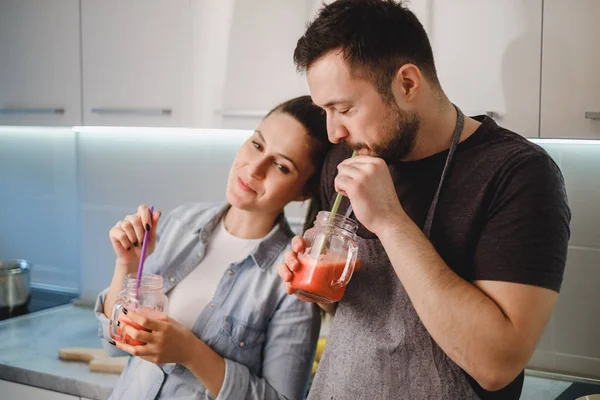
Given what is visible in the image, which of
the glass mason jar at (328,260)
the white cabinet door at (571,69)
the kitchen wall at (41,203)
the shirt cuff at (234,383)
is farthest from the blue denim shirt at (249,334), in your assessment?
the kitchen wall at (41,203)

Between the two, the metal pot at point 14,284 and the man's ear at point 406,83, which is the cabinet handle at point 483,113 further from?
the metal pot at point 14,284

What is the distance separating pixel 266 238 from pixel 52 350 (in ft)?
3.73

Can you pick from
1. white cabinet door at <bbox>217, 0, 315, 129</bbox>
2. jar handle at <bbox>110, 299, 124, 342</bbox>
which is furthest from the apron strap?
white cabinet door at <bbox>217, 0, 315, 129</bbox>

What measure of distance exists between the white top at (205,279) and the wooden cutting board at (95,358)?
2.14 feet

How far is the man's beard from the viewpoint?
1226 millimetres

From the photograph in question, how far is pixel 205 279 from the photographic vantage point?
160 centimetres

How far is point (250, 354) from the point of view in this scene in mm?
1531

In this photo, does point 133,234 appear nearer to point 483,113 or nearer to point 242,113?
point 242,113

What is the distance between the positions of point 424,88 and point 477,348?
1.44 feet

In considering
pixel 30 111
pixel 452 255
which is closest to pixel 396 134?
pixel 452 255

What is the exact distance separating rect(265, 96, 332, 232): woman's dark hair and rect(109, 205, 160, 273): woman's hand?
12.7 inches

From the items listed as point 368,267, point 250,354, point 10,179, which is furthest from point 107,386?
point 10,179

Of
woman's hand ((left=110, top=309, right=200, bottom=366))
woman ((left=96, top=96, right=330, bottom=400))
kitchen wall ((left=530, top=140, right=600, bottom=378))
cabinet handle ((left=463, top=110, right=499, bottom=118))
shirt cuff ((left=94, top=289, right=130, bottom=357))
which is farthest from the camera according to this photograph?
kitchen wall ((left=530, top=140, right=600, bottom=378))

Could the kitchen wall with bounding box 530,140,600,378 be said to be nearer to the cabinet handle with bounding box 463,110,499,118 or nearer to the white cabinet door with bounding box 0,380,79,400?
the cabinet handle with bounding box 463,110,499,118
